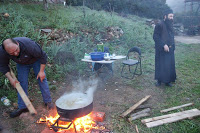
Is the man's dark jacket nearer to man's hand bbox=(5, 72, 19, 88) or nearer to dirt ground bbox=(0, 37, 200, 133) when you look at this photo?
man's hand bbox=(5, 72, 19, 88)

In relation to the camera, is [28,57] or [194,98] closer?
[28,57]

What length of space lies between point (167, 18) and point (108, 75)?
2729 mm

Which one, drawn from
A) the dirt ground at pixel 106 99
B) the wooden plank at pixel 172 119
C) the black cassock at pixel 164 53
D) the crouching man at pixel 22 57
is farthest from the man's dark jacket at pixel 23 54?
Answer: the black cassock at pixel 164 53

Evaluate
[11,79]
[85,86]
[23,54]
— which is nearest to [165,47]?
[85,86]

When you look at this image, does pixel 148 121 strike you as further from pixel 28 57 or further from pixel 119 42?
pixel 119 42

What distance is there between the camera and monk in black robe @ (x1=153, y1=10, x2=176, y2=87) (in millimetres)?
4328

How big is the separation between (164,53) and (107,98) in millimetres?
2021

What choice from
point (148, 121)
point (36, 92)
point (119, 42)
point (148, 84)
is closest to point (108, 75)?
point (148, 84)

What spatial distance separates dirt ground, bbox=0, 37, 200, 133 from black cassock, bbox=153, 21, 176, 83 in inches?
17.7

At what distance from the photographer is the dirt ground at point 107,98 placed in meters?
3.17

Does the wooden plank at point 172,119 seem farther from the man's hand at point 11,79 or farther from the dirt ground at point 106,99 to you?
the man's hand at point 11,79

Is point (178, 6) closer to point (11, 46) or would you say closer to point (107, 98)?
point (107, 98)

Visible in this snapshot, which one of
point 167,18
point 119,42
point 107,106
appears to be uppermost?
point 167,18

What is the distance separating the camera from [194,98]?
13.1ft
